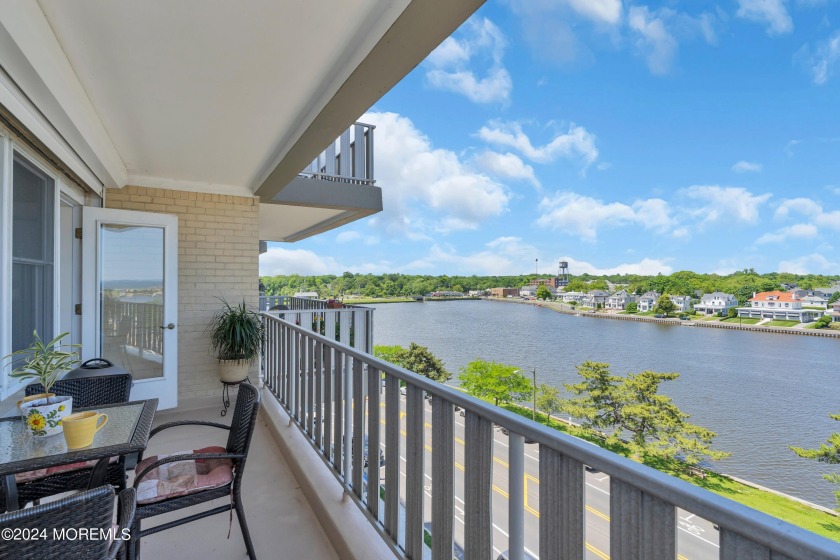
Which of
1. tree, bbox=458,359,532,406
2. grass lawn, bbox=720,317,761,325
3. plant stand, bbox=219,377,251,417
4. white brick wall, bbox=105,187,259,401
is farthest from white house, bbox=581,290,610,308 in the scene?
plant stand, bbox=219,377,251,417

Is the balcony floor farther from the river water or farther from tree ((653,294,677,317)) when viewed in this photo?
tree ((653,294,677,317))

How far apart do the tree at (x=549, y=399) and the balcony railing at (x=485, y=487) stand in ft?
48.4

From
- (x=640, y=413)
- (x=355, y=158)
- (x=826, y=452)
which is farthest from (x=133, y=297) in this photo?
(x=640, y=413)

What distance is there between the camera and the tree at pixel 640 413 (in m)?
10.5

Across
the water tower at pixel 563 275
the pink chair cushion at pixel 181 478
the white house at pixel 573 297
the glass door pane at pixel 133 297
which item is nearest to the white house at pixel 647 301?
the white house at pixel 573 297

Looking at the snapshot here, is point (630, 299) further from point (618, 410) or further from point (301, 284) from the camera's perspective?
point (301, 284)

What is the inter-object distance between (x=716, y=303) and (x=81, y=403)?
580 inches

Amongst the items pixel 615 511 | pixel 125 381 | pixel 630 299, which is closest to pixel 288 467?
pixel 125 381

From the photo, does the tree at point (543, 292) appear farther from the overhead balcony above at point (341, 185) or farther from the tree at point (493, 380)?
the overhead balcony above at point (341, 185)

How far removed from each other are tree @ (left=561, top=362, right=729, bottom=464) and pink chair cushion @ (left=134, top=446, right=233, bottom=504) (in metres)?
11.0

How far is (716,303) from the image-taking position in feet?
40.2

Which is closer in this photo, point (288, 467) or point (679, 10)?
point (288, 467)

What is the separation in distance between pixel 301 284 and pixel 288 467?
34.8ft

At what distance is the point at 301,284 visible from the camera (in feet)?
42.4
